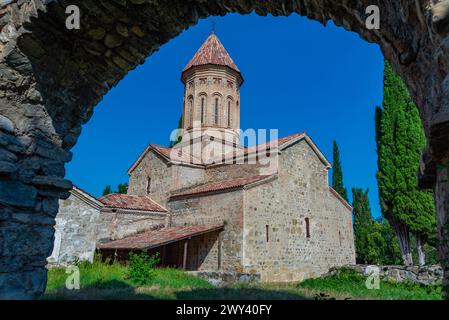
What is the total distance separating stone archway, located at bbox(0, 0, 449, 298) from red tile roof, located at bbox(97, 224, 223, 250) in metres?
7.29

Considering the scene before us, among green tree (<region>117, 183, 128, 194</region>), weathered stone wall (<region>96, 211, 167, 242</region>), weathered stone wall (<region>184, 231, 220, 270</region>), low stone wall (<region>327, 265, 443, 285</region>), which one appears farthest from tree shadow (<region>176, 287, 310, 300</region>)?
green tree (<region>117, 183, 128, 194</region>)

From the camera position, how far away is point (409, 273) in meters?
9.71

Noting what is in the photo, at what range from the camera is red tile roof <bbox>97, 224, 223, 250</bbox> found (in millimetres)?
10078

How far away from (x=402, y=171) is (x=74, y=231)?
41.5ft

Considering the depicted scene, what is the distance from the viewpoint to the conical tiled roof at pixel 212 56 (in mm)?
16359

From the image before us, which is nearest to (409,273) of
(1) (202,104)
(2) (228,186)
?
(2) (228,186)

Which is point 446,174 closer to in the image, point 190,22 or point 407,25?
point 407,25

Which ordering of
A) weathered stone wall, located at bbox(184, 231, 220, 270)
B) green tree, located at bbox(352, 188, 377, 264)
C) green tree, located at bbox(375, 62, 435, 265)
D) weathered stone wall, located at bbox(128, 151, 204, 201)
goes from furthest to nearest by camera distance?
green tree, located at bbox(352, 188, 377, 264) < weathered stone wall, located at bbox(128, 151, 204, 201) < green tree, located at bbox(375, 62, 435, 265) < weathered stone wall, located at bbox(184, 231, 220, 270)

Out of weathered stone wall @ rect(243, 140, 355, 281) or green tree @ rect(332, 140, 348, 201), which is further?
green tree @ rect(332, 140, 348, 201)

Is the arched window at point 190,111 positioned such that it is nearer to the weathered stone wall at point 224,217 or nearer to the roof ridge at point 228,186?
the roof ridge at point 228,186

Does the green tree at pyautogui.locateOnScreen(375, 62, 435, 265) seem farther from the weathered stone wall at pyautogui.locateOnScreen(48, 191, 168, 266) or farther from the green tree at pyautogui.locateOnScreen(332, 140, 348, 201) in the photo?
the weathered stone wall at pyautogui.locateOnScreen(48, 191, 168, 266)

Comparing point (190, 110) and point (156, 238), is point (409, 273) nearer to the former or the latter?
point (156, 238)

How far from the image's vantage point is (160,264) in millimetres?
11898

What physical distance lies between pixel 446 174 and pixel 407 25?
2.95 ft
